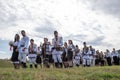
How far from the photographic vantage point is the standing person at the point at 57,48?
20.5 meters

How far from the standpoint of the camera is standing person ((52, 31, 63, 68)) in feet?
67.2

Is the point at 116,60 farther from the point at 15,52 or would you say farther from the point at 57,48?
the point at 15,52

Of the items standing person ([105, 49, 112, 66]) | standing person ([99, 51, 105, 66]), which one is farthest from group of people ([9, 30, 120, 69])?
standing person ([105, 49, 112, 66])

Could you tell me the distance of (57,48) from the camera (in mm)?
20812

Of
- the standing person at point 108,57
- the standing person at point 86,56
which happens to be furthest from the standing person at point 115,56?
the standing person at point 86,56

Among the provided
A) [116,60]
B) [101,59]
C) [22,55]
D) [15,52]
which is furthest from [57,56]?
[116,60]

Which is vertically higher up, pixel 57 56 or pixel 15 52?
pixel 15 52

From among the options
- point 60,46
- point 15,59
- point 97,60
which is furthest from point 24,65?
point 97,60

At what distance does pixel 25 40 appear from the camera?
18469 mm

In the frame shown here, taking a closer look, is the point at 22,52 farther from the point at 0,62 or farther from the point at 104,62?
the point at 0,62

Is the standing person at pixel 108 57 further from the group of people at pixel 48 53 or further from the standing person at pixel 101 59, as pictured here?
the group of people at pixel 48 53

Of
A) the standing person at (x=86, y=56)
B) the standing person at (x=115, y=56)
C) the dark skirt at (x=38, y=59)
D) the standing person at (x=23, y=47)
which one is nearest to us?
the standing person at (x=23, y=47)

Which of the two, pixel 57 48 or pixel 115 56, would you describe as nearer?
pixel 57 48

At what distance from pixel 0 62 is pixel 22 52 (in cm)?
2812
